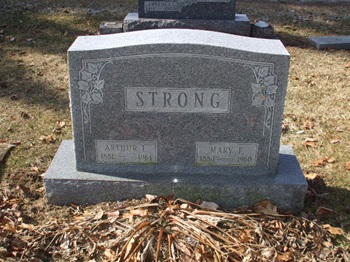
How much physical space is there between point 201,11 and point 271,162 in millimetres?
3705

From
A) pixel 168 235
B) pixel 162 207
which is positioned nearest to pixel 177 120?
pixel 162 207

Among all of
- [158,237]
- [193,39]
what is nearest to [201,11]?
[193,39]

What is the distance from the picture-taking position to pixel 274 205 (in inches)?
126

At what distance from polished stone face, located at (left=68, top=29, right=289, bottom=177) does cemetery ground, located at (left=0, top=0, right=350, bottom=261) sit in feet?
1.08

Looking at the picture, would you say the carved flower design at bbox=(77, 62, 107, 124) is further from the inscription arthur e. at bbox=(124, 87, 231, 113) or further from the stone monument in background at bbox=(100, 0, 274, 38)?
the stone monument in background at bbox=(100, 0, 274, 38)

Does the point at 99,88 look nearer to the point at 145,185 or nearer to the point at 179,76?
the point at 179,76

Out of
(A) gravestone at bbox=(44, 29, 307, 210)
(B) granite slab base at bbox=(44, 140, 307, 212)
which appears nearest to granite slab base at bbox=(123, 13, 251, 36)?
(A) gravestone at bbox=(44, 29, 307, 210)

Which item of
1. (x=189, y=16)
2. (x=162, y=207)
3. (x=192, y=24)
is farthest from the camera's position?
(x=189, y=16)

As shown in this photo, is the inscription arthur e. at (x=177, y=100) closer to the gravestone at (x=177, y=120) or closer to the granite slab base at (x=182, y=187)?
the gravestone at (x=177, y=120)

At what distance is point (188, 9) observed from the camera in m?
6.35

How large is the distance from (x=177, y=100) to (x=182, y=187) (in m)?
0.64

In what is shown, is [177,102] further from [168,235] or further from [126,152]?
[168,235]

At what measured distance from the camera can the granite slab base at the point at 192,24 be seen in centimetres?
629

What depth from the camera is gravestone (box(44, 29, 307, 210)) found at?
9.67 feet
